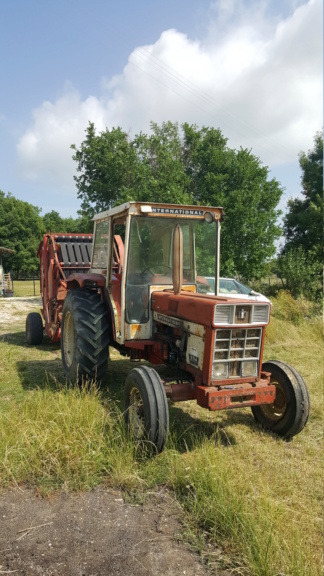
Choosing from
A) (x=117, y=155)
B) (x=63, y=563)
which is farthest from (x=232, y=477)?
(x=117, y=155)

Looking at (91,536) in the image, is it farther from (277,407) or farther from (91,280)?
(91,280)

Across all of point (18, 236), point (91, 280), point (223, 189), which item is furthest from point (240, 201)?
point (18, 236)

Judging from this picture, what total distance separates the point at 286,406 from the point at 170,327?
151 cm

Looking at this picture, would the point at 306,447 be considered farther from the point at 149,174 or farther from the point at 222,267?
the point at 149,174

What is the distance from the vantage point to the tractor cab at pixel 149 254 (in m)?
5.02

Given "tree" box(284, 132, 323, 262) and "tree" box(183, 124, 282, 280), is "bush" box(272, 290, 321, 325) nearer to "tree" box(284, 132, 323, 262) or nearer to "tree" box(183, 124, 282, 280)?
"tree" box(183, 124, 282, 280)

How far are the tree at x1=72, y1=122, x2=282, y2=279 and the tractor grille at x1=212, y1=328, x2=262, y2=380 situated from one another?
12559mm

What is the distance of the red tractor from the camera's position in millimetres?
4027

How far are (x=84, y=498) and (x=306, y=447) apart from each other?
2282 millimetres

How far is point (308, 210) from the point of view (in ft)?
71.8

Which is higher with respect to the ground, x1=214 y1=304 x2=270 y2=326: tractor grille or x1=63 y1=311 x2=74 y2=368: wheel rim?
x1=214 y1=304 x2=270 y2=326: tractor grille

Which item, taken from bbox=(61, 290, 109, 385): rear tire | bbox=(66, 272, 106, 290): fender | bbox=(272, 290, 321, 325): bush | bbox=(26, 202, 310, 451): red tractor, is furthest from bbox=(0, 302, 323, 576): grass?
bbox=(272, 290, 321, 325): bush

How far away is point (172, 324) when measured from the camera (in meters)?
4.62

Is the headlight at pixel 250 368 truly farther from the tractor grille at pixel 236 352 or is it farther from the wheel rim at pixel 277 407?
the wheel rim at pixel 277 407
